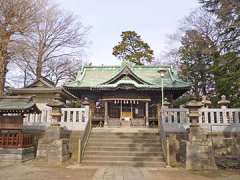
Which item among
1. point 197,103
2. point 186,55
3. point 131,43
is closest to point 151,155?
point 197,103

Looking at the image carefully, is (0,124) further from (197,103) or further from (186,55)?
(186,55)

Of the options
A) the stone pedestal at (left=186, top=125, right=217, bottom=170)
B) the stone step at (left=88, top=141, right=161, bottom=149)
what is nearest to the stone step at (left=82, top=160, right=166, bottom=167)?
the stone pedestal at (left=186, top=125, right=217, bottom=170)

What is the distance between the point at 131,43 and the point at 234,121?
31.8m

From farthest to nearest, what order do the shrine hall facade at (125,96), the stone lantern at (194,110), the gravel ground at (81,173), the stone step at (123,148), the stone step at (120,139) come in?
the shrine hall facade at (125,96) < the stone step at (120,139) < the stone step at (123,148) < the stone lantern at (194,110) < the gravel ground at (81,173)

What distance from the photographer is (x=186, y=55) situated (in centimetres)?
3123

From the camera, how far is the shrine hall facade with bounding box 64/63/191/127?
2091 cm

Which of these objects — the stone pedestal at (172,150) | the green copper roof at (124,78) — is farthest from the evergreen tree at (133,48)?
the stone pedestal at (172,150)

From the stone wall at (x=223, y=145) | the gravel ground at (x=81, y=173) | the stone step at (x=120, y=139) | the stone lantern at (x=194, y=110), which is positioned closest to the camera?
the gravel ground at (x=81, y=173)

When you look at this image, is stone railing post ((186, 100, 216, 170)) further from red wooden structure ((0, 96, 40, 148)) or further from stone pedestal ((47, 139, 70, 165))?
red wooden structure ((0, 96, 40, 148))

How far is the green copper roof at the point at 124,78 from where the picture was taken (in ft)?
68.8

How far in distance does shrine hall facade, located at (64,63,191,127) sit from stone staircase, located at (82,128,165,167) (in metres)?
5.17

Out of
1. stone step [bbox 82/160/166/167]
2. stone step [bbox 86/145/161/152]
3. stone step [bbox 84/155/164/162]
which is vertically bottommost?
Answer: stone step [bbox 82/160/166/167]

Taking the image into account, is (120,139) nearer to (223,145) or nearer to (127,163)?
(127,163)

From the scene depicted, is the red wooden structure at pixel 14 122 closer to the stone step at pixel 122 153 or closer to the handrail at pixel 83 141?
the handrail at pixel 83 141
